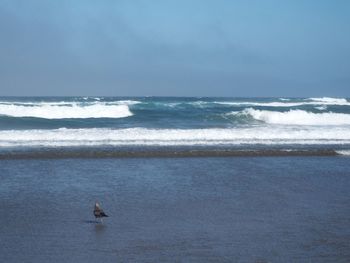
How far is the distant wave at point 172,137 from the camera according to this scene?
1688 centimetres

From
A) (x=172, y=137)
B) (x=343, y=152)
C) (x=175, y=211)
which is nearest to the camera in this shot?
(x=175, y=211)

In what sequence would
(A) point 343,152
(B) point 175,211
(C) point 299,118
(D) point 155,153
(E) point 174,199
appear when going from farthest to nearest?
(C) point 299,118 → (A) point 343,152 → (D) point 155,153 → (E) point 174,199 → (B) point 175,211

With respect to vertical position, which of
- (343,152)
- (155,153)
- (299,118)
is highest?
(299,118)

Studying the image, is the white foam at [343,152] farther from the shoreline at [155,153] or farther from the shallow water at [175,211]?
the shallow water at [175,211]

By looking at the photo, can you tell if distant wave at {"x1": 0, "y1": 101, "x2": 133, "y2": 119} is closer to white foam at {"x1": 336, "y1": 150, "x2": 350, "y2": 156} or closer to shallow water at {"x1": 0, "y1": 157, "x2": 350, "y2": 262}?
white foam at {"x1": 336, "y1": 150, "x2": 350, "y2": 156}

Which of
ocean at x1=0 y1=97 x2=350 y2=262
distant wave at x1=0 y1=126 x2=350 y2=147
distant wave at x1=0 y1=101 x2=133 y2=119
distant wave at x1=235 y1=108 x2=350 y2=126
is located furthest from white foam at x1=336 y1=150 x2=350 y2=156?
distant wave at x1=0 y1=101 x2=133 y2=119

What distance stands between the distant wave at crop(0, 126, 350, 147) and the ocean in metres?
0.09

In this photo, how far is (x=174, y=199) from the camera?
909 cm

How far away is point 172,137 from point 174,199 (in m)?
9.63

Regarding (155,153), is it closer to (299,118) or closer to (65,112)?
(299,118)

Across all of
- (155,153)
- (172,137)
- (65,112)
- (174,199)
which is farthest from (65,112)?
(174,199)

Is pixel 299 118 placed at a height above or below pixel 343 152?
above

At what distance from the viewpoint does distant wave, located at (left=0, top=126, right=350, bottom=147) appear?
55.4 feet

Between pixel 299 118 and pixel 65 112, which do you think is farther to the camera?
pixel 65 112
